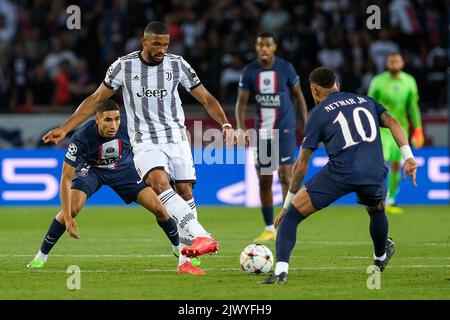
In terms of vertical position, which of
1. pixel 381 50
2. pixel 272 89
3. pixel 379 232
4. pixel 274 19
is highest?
pixel 274 19

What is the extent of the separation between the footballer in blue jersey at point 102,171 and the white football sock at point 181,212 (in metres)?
1.04

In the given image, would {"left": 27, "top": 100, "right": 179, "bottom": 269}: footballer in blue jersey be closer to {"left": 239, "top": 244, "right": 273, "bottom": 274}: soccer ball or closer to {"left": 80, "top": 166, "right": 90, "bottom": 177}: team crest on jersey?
{"left": 80, "top": 166, "right": 90, "bottom": 177}: team crest on jersey

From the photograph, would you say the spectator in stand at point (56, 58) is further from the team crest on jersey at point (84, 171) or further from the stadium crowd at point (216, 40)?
the team crest on jersey at point (84, 171)

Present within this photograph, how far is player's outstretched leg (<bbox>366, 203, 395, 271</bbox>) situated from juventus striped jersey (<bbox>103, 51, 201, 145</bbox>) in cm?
193

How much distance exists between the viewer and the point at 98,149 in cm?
1074

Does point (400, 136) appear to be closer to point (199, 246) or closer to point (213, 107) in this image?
point (213, 107)

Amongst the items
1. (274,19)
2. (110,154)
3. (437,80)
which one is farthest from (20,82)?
(110,154)

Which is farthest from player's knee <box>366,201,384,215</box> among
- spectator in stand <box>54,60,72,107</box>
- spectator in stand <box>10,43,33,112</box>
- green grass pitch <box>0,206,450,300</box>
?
spectator in stand <box>10,43,33,112</box>

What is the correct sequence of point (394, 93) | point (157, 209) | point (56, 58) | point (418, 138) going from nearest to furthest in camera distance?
1. point (157, 209)
2. point (418, 138)
3. point (394, 93)
4. point (56, 58)

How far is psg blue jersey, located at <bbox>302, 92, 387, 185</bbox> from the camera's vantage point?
29.5ft

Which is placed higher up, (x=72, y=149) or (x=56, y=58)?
(x=56, y=58)

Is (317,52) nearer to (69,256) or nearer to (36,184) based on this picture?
(36,184)

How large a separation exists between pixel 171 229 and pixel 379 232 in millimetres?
2265

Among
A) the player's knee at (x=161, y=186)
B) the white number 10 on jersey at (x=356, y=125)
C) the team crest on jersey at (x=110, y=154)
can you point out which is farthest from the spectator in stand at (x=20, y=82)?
the white number 10 on jersey at (x=356, y=125)
